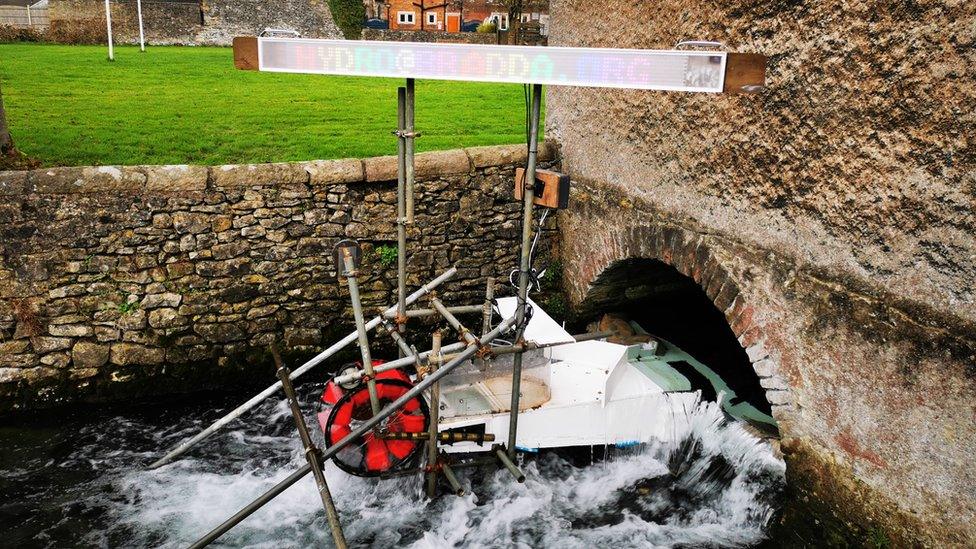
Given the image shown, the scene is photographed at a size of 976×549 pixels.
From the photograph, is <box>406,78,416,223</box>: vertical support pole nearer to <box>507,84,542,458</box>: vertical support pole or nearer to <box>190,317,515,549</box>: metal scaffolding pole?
<box>507,84,542,458</box>: vertical support pole

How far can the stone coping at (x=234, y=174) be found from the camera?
6254mm

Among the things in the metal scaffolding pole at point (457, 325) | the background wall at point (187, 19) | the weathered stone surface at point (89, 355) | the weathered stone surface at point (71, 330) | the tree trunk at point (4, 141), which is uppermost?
the background wall at point (187, 19)

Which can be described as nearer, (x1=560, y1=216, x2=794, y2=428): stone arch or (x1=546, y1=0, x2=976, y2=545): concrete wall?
(x1=546, y1=0, x2=976, y2=545): concrete wall

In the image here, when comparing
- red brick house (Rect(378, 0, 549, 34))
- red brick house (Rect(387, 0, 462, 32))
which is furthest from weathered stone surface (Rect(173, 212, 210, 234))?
red brick house (Rect(387, 0, 462, 32))

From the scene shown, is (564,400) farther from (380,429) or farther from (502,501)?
(380,429)

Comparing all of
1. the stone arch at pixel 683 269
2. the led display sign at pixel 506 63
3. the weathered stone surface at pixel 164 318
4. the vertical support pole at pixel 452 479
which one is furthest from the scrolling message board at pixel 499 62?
the weathered stone surface at pixel 164 318

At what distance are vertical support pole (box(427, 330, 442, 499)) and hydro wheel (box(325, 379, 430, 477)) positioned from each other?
6.6 inches

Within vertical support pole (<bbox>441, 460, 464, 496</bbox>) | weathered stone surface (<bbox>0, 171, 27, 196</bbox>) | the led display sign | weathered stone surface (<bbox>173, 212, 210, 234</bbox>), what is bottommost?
vertical support pole (<bbox>441, 460, 464, 496</bbox>)

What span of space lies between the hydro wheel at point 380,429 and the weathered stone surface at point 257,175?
257cm

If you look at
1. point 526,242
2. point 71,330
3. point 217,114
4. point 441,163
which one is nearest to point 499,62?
point 526,242

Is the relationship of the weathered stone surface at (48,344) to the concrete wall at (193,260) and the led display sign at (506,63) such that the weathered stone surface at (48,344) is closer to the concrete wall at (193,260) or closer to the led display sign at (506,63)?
the concrete wall at (193,260)

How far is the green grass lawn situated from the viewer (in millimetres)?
8031

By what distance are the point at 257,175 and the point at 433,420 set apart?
3.31 m

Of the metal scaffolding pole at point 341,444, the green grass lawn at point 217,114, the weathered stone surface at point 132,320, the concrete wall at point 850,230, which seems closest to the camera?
the concrete wall at point 850,230
